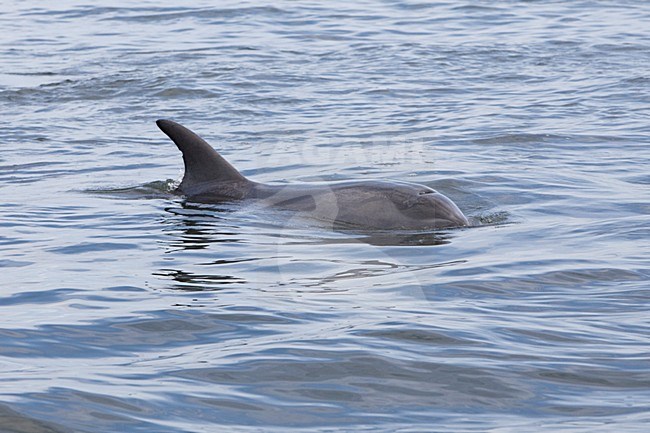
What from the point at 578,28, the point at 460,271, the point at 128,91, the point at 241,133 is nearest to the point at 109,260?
the point at 460,271

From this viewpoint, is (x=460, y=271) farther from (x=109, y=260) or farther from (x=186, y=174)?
(x=186, y=174)

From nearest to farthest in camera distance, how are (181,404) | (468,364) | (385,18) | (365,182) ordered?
(181,404) → (468,364) → (365,182) → (385,18)

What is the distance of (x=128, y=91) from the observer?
1886 cm

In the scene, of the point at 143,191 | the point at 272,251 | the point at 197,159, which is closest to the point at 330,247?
the point at 272,251

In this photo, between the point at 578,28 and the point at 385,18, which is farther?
the point at 385,18

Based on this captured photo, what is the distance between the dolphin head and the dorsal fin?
1.98 metres

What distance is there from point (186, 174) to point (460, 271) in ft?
12.9

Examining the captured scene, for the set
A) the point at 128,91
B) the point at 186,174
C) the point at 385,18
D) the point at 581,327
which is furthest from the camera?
the point at 385,18

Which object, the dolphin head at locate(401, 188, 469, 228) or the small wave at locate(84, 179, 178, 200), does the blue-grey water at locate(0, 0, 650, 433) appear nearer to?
the small wave at locate(84, 179, 178, 200)

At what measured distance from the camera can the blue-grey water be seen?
6066 millimetres

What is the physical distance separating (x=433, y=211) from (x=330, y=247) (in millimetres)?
1269

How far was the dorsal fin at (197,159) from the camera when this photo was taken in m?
11.4

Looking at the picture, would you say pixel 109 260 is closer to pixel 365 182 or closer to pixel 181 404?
pixel 365 182

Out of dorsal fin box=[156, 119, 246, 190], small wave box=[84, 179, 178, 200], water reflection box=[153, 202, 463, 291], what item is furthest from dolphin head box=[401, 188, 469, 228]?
small wave box=[84, 179, 178, 200]
